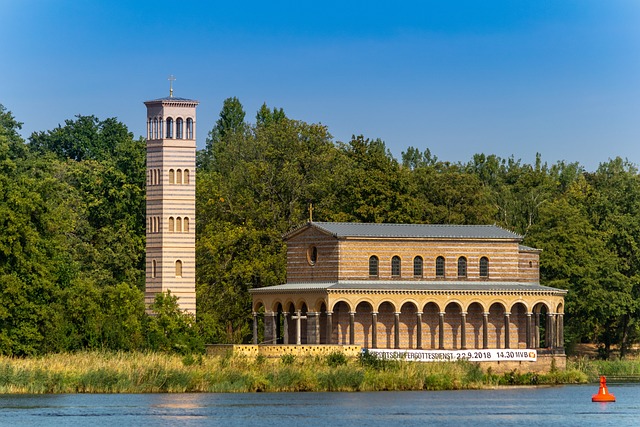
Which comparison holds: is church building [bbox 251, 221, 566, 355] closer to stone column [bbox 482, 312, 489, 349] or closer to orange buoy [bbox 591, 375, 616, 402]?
stone column [bbox 482, 312, 489, 349]

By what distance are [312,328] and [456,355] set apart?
8.11 meters

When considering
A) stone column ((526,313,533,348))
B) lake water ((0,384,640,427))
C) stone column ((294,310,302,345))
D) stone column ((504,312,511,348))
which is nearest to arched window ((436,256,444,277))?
stone column ((504,312,511,348))

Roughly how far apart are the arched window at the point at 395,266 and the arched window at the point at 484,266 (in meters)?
4.77

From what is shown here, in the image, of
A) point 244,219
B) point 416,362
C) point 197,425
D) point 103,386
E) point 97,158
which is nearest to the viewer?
point 197,425

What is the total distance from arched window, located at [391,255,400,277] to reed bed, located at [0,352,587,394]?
929 centimetres

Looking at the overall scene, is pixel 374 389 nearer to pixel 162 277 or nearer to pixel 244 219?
pixel 162 277

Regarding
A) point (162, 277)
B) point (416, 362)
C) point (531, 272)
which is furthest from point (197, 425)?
point (531, 272)

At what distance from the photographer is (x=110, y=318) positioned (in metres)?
93.5

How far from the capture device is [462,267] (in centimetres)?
10219

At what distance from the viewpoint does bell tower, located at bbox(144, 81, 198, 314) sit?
330 feet

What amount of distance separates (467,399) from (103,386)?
51.8ft

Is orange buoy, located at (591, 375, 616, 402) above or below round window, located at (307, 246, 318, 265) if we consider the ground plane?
below

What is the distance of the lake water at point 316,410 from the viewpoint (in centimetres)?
7062

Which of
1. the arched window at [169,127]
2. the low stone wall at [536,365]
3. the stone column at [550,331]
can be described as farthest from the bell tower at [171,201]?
the stone column at [550,331]
